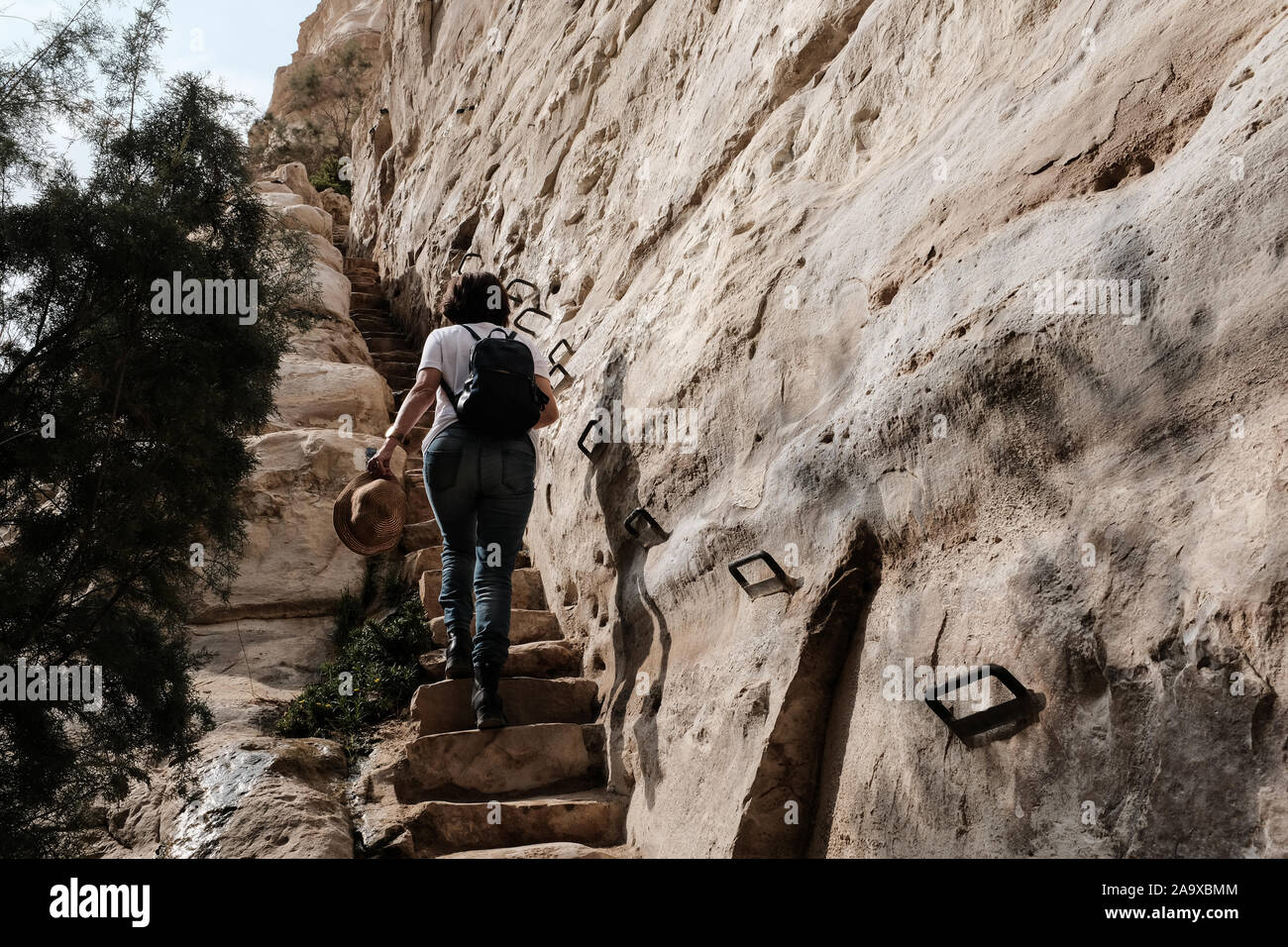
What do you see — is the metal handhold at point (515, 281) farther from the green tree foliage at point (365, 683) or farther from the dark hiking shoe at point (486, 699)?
the dark hiking shoe at point (486, 699)

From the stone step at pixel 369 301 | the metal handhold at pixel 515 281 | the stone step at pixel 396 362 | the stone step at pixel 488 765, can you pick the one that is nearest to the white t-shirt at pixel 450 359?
the stone step at pixel 488 765

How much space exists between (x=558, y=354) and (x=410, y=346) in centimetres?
566

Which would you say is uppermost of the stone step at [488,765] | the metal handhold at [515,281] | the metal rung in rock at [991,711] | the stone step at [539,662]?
the metal handhold at [515,281]

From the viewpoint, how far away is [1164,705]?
2.25m

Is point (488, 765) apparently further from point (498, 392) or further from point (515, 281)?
point (515, 281)

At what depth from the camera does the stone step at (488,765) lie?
454 cm

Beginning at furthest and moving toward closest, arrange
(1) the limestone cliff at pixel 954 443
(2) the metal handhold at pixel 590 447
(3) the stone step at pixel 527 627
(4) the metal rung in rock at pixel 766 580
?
1. (3) the stone step at pixel 527 627
2. (2) the metal handhold at pixel 590 447
3. (4) the metal rung in rock at pixel 766 580
4. (1) the limestone cliff at pixel 954 443

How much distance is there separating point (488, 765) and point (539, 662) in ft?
2.69

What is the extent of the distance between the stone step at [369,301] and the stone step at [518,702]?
9779 mm

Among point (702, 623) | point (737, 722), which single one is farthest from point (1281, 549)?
point (702, 623)

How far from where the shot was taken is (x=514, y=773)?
4.59m

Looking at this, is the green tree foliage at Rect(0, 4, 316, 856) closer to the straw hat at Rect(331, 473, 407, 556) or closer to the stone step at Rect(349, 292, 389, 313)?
the straw hat at Rect(331, 473, 407, 556)

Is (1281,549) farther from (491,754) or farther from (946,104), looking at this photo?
(491,754)
